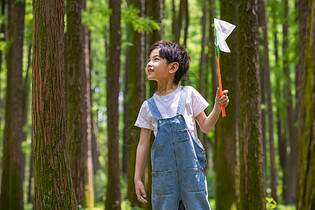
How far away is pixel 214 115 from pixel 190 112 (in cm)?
24

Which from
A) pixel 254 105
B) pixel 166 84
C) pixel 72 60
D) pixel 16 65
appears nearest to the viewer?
pixel 166 84

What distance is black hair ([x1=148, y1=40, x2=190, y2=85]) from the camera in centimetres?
400

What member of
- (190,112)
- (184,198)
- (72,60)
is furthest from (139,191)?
(72,60)

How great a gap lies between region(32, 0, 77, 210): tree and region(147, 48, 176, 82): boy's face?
130cm

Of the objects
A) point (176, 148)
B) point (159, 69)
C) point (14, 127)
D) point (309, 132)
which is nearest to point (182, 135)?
point (176, 148)

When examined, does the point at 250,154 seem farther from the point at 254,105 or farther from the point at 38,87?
the point at 38,87

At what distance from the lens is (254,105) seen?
6.45 metres

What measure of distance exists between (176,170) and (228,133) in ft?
19.2

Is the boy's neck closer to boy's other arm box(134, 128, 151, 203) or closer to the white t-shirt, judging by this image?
the white t-shirt

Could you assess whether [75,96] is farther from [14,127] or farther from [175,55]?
[175,55]

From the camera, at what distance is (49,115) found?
4.68 meters

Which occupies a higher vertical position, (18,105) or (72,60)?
(72,60)

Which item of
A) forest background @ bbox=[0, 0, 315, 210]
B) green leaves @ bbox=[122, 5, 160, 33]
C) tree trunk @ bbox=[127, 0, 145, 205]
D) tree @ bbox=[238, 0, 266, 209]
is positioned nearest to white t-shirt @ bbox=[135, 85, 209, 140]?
forest background @ bbox=[0, 0, 315, 210]

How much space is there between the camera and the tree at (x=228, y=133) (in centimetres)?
919
